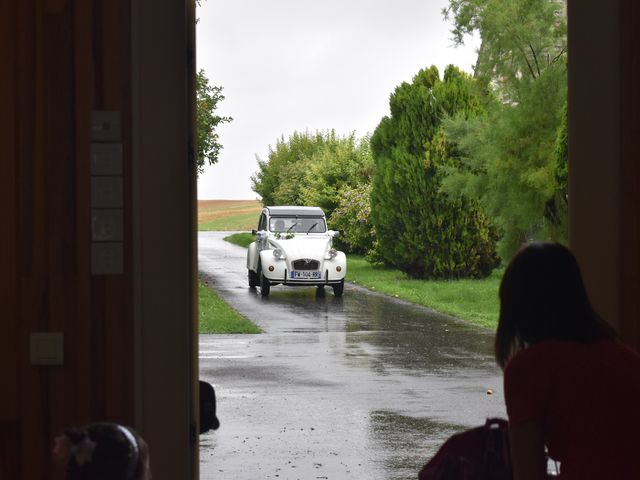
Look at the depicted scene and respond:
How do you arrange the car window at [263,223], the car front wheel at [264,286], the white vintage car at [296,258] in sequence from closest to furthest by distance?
the white vintage car at [296,258] < the car front wheel at [264,286] < the car window at [263,223]

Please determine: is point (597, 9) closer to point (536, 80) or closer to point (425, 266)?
point (536, 80)

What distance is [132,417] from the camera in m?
3.90

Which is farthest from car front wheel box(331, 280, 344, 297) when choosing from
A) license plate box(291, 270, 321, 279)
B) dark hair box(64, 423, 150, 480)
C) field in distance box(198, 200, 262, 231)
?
field in distance box(198, 200, 262, 231)

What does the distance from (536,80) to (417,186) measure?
5872 millimetres

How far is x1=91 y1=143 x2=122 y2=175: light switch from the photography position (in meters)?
3.86

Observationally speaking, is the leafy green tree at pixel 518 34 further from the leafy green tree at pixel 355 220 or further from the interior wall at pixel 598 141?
the interior wall at pixel 598 141

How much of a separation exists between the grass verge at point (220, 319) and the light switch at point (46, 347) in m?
11.0

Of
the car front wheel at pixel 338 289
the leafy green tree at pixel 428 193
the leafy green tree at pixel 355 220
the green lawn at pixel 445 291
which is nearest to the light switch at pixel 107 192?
the green lawn at pixel 445 291

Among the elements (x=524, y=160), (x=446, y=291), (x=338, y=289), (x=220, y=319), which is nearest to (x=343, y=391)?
(x=220, y=319)

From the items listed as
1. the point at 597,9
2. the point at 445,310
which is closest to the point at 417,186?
the point at 445,310

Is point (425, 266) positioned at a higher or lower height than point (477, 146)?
lower

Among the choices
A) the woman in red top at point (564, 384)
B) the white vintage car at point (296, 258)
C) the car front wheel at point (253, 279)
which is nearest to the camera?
the woman in red top at point (564, 384)

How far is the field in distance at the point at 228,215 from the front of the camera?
65.4m

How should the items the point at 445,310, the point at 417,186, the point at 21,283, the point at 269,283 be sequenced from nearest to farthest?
the point at 21,283 < the point at 445,310 < the point at 269,283 < the point at 417,186
